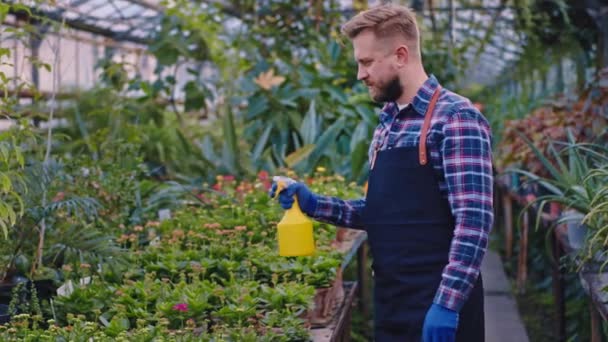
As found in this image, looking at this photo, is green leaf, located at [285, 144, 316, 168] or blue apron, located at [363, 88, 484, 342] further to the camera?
green leaf, located at [285, 144, 316, 168]

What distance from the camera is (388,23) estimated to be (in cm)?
188

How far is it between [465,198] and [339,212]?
0.44 meters

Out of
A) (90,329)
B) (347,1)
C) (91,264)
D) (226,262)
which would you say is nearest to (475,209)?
(90,329)

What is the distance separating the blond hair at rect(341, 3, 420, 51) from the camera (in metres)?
1.88

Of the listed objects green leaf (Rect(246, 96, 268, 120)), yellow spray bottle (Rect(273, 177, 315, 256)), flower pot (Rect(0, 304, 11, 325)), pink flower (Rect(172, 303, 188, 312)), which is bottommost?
flower pot (Rect(0, 304, 11, 325))

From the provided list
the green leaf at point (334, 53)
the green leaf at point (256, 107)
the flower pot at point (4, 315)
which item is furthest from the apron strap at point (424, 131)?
the green leaf at point (334, 53)

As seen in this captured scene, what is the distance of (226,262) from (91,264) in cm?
43

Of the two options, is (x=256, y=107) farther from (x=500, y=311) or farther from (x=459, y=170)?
(x=459, y=170)

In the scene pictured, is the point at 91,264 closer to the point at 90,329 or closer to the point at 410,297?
the point at 90,329

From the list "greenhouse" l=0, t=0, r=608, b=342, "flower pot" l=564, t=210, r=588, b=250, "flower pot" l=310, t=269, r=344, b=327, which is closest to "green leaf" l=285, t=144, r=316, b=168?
"greenhouse" l=0, t=0, r=608, b=342

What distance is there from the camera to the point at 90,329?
2.07 m

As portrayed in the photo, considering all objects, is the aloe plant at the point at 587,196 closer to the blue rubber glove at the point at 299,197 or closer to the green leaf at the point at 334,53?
the blue rubber glove at the point at 299,197

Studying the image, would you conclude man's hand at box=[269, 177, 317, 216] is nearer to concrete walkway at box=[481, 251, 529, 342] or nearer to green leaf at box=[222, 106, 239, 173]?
concrete walkway at box=[481, 251, 529, 342]

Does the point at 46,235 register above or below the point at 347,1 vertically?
below
